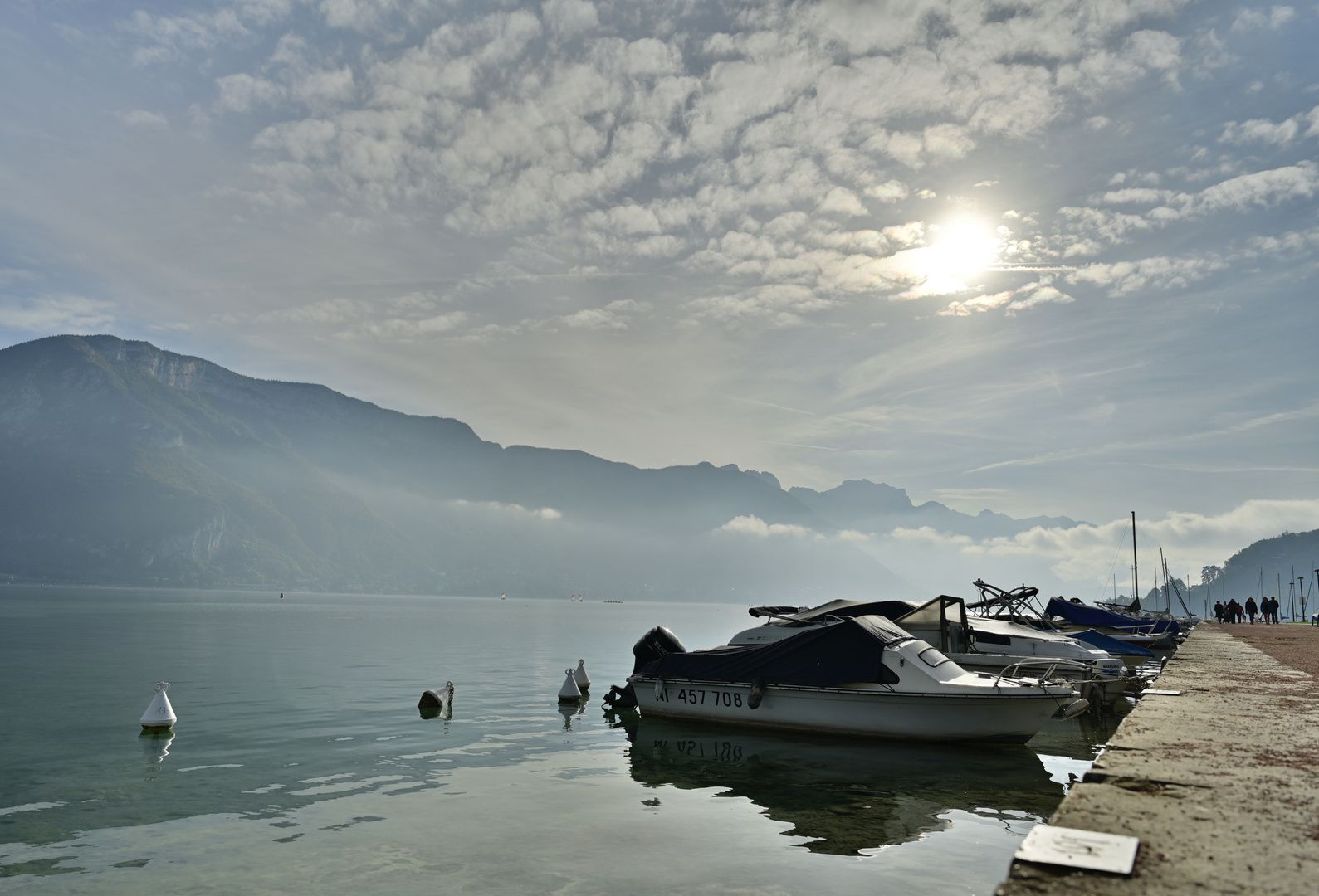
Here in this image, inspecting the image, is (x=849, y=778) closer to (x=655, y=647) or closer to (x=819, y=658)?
(x=819, y=658)

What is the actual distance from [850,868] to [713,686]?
38.7ft

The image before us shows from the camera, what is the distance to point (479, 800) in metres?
14.3

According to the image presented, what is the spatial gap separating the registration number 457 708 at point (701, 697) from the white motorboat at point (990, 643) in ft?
11.1

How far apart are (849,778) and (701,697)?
7.33 meters

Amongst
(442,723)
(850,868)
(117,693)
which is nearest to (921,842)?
(850,868)

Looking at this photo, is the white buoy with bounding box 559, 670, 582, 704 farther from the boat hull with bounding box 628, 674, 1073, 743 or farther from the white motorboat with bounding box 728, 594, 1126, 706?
the boat hull with bounding box 628, 674, 1073, 743

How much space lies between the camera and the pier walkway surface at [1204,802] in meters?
4.52

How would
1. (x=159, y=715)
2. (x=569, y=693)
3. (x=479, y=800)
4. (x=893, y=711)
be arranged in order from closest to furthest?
(x=479, y=800), (x=893, y=711), (x=159, y=715), (x=569, y=693)

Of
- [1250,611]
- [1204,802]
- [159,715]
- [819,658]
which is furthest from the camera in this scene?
[1250,611]

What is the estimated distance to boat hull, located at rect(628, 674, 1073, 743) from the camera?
1786cm

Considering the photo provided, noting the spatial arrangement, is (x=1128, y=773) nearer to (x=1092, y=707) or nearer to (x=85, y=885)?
(x=85, y=885)

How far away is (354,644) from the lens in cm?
5759

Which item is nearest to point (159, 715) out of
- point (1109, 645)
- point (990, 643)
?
point (990, 643)

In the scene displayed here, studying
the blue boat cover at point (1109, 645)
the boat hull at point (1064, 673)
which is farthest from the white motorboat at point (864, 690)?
the blue boat cover at point (1109, 645)
